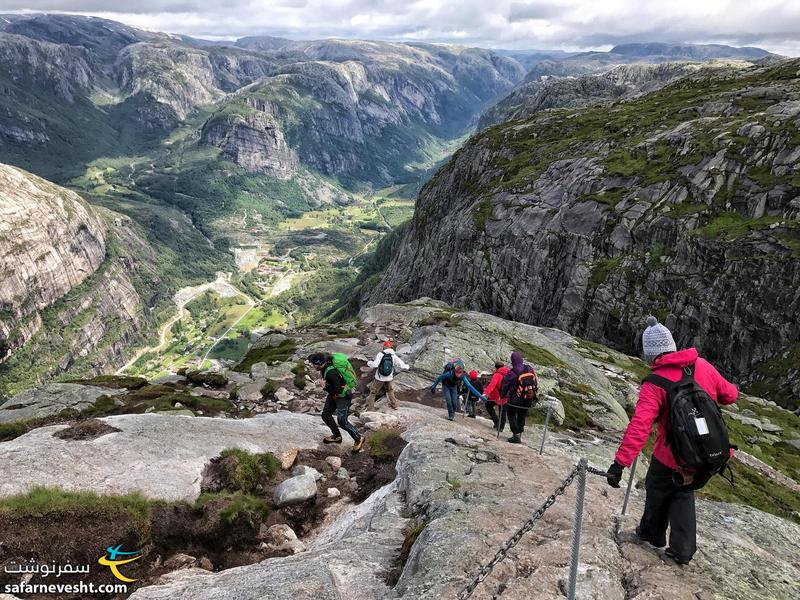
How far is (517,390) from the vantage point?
72.0 ft

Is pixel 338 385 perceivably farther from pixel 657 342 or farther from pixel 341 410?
pixel 657 342

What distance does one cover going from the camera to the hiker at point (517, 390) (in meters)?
21.8

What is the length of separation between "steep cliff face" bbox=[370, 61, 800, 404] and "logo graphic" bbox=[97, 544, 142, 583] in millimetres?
67116

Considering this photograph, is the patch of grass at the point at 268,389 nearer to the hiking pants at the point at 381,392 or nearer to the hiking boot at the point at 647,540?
the hiking pants at the point at 381,392

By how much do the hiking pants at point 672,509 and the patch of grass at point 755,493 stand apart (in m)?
13.3

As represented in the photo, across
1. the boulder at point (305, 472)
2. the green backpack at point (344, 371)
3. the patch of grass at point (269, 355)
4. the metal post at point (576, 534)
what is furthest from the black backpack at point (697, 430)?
the patch of grass at point (269, 355)

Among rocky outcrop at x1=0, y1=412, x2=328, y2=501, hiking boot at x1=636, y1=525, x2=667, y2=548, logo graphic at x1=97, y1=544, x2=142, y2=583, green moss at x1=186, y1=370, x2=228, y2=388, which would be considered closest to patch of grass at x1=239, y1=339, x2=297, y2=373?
green moss at x1=186, y1=370, x2=228, y2=388

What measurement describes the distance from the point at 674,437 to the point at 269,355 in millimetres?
41816

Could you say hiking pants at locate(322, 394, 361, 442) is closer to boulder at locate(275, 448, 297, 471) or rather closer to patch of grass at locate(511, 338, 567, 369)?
boulder at locate(275, 448, 297, 471)

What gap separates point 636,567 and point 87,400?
115ft

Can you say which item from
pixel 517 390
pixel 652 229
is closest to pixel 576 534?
pixel 517 390

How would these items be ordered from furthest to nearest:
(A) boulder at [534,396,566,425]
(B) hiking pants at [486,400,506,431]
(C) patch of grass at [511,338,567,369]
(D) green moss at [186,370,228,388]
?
(C) patch of grass at [511,338,567,369], (D) green moss at [186,370,228,388], (A) boulder at [534,396,566,425], (B) hiking pants at [486,400,506,431]

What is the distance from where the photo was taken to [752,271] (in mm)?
57562

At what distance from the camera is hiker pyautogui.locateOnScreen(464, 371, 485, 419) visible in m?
28.0
